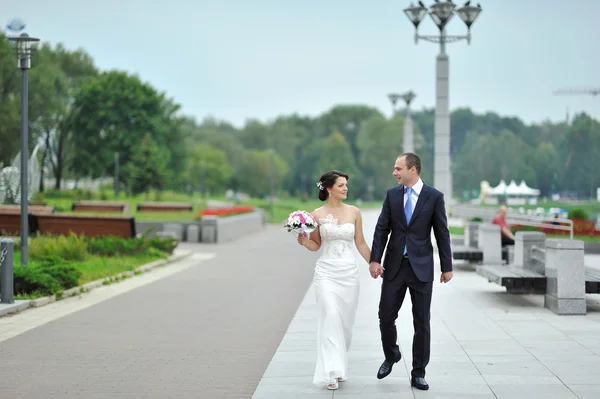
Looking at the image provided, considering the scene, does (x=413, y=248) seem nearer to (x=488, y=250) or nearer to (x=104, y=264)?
(x=488, y=250)

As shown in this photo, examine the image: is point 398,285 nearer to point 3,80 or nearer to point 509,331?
point 509,331

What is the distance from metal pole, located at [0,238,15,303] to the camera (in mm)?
Result: 13312

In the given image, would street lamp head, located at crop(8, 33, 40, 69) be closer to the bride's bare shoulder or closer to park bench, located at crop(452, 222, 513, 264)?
park bench, located at crop(452, 222, 513, 264)

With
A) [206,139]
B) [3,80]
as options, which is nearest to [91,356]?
[3,80]

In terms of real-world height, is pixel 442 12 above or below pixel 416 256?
above

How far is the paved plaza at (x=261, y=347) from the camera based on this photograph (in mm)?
8133

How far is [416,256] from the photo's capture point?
8.02 metres

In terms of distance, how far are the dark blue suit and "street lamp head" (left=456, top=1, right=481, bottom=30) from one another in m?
17.0

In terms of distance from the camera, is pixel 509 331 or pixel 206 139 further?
pixel 206 139

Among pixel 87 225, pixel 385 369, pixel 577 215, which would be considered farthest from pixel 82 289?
pixel 577 215

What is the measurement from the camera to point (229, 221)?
120 feet

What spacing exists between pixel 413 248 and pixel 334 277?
32.6 inches

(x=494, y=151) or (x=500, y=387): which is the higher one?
(x=494, y=151)

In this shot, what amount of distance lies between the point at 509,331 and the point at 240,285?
784 cm
